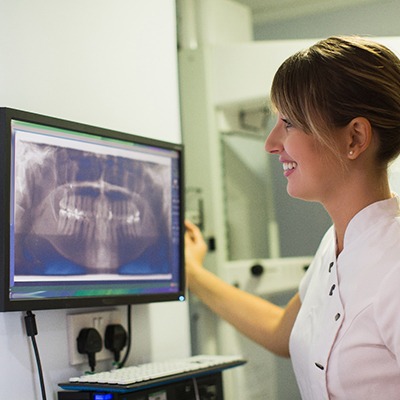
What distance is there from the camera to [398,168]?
1.62 meters

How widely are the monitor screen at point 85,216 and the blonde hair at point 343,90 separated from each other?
0.39 m

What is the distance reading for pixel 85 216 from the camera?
146cm

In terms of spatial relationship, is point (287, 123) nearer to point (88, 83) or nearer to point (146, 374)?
point (88, 83)

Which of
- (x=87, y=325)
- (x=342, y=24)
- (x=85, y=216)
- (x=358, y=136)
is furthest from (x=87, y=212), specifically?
(x=342, y=24)

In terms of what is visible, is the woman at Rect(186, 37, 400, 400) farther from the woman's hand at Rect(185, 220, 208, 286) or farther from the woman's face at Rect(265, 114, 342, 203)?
the woman's hand at Rect(185, 220, 208, 286)

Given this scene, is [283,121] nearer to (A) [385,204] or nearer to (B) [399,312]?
(A) [385,204]

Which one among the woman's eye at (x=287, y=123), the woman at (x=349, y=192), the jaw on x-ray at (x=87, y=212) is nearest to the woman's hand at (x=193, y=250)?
the jaw on x-ray at (x=87, y=212)

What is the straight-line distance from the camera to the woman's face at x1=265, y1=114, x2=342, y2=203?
1429 millimetres

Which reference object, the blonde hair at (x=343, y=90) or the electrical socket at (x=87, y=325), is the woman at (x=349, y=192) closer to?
the blonde hair at (x=343, y=90)

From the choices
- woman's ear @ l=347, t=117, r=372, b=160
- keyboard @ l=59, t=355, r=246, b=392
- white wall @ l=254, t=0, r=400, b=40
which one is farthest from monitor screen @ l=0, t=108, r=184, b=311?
white wall @ l=254, t=0, r=400, b=40

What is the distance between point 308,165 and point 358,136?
0.39ft

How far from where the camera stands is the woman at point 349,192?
4.36ft

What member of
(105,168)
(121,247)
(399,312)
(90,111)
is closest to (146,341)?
(121,247)

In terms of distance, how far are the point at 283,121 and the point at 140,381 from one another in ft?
2.02
